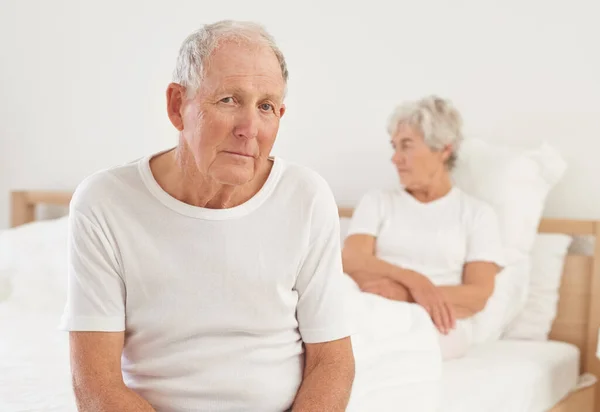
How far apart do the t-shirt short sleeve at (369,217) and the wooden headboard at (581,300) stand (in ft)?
1.60

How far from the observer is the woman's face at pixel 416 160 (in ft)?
7.27

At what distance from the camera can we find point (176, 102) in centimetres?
117

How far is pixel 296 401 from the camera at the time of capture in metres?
1.20

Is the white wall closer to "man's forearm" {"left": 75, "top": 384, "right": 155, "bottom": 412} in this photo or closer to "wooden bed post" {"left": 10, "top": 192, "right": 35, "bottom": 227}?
"wooden bed post" {"left": 10, "top": 192, "right": 35, "bottom": 227}

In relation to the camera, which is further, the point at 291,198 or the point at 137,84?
the point at 137,84

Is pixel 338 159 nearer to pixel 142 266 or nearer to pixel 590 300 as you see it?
pixel 590 300

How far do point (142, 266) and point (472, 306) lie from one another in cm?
114

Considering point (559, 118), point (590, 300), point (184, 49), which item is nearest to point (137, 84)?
point (559, 118)

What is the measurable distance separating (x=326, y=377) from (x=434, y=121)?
117 centimetres

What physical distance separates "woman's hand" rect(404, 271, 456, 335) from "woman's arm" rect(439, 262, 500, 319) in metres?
0.03

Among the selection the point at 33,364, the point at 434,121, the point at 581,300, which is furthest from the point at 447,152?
the point at 33,364

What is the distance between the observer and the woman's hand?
1967 millimetres

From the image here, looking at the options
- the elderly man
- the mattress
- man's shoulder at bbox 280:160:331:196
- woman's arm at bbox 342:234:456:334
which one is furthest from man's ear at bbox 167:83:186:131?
woman's arm at bbox 342:234:456:334

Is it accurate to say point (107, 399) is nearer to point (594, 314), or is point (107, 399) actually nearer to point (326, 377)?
point (326, 377)
